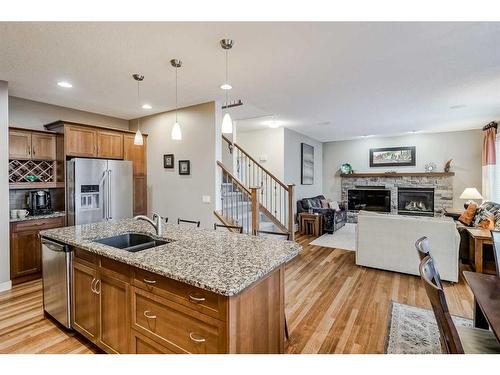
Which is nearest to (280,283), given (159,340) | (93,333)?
(159,340)

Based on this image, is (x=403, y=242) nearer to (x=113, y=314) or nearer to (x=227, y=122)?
(x=227, y=122)

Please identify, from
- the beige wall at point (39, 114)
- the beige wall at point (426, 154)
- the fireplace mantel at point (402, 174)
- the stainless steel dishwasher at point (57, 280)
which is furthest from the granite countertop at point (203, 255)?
the beige wall at point (426, 154)

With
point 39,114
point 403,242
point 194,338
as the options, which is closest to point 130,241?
point 194,338

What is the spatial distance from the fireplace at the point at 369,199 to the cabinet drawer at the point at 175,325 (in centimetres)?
791

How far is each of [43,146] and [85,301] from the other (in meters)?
3.08

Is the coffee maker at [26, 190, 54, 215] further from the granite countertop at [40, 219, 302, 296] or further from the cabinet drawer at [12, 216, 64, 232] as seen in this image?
the granite countertop at [40, 219, 302, 296]

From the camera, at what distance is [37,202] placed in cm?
396

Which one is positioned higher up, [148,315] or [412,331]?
[148,315]

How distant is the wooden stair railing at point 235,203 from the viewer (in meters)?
4.09

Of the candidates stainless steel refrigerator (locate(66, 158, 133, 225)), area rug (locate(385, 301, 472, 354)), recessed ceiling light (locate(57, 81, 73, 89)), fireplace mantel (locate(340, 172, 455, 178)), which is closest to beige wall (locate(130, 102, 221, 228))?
stainless steel refrigerator (locate(66, 158, 133, 225))

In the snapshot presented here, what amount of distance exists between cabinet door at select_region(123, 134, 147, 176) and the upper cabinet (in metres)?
1.07
